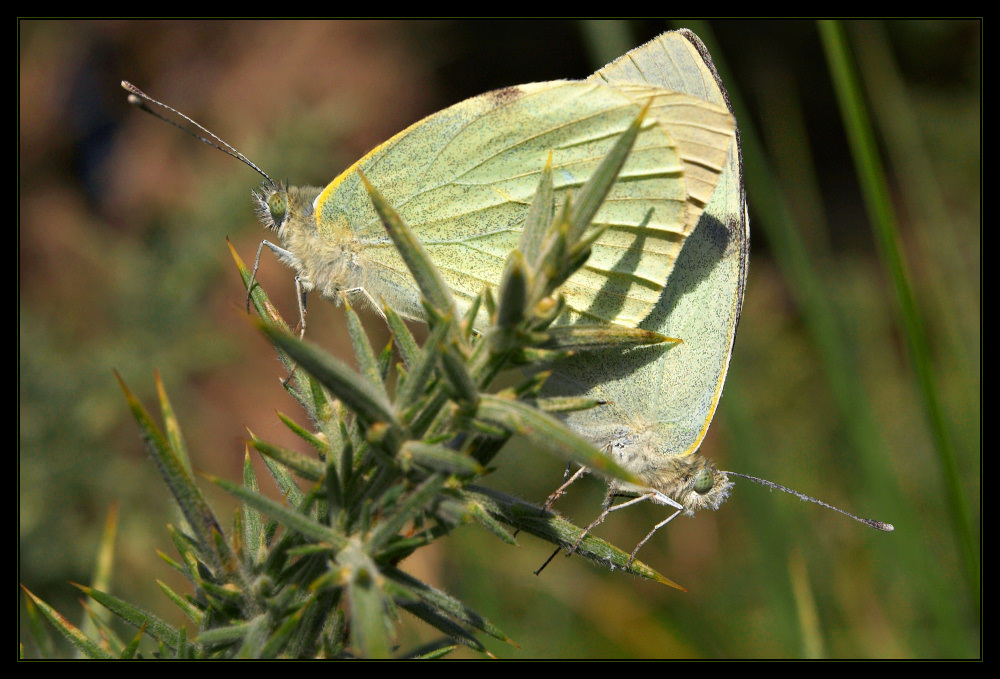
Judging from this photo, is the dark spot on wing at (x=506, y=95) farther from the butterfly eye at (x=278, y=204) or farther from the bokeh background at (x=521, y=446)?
the bokeh background at (x=521, y=446)

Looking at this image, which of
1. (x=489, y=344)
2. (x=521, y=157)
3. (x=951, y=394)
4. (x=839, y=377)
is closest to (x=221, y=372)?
(x=521, y=157)

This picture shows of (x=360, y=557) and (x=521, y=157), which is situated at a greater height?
(x=521, y=157)

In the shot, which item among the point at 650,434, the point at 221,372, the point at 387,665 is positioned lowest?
the point at 221,372

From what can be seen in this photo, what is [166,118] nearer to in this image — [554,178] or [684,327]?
[554,178]

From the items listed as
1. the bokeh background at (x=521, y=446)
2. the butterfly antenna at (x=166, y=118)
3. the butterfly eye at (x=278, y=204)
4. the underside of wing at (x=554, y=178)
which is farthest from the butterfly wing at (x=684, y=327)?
the butterfly antenna at (x=166, y=118)

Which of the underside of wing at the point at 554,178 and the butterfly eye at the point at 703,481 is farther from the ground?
the underside of wing at the point at 554,178

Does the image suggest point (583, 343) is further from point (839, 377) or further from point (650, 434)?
point (839, 377)
